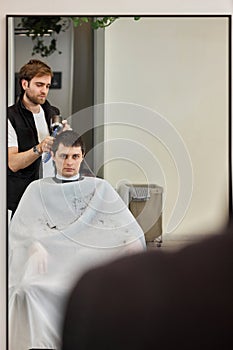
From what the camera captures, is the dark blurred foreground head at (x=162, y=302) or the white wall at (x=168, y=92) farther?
the white wall at (x=168, y=92)

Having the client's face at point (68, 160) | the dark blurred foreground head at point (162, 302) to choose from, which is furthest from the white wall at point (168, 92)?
the dark blurred foreground head at point (162, 302)

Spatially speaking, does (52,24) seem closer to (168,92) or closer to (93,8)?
(93,8)

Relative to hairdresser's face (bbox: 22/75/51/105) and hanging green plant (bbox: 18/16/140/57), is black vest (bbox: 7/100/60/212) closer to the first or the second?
hairdresser's face (bbox: 22/75/51/105)

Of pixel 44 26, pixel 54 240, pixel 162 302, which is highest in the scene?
pixel 44 26

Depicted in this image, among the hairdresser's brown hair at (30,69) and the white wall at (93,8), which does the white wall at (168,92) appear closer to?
the white wall at (93,8)

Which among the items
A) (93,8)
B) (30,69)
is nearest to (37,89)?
(30,69)

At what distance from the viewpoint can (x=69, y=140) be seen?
7.80 ft

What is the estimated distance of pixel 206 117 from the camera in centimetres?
236

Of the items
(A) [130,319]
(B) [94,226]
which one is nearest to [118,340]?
(A) [130,319]

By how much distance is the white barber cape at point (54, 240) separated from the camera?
2354mm

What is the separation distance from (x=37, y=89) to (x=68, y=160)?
0.28 m

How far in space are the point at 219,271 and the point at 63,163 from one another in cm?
222

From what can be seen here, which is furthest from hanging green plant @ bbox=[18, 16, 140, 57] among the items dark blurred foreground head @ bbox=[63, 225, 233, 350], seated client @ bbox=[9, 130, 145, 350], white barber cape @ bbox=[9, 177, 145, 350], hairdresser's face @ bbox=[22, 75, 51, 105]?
dark blurred foreground head @ bbox=[63, 225, 233, 350]

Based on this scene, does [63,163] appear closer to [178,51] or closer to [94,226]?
[94,226]
